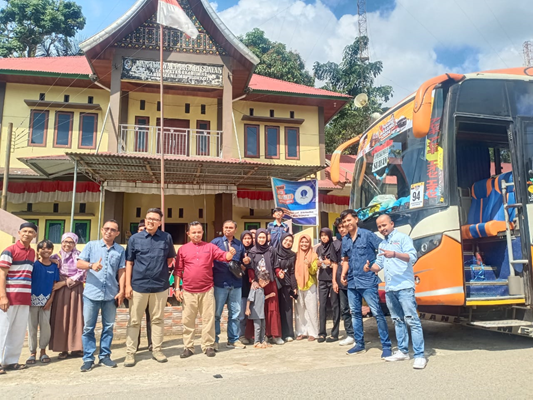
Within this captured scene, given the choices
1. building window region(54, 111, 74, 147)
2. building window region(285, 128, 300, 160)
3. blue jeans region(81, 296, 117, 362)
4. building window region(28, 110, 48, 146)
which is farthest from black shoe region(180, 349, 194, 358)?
building window region(28, 110, 48, 146)

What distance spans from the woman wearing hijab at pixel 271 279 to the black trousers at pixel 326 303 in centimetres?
63

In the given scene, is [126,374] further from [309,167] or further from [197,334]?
[309,167]

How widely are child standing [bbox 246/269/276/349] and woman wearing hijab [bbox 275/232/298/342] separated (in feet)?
1.00

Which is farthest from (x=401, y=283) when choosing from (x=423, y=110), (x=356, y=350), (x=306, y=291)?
(x=306, y=291)

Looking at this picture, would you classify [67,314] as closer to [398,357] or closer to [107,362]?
[107,362]

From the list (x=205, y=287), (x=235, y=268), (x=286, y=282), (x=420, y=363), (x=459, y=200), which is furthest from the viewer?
(x=286, y=282)

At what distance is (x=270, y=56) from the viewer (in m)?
24.4

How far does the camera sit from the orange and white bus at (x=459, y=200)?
4668 millimetres

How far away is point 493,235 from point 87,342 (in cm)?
520

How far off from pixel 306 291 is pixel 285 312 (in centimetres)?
45

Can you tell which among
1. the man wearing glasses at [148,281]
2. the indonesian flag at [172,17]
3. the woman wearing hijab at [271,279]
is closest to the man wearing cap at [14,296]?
the man wearing glasses at [148,281]

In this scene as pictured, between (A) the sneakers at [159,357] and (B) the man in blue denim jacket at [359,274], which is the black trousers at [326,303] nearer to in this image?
(B) the man in blue denim jacket at [359,274]

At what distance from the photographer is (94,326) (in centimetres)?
477

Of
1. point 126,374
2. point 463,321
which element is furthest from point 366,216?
point 126,374
